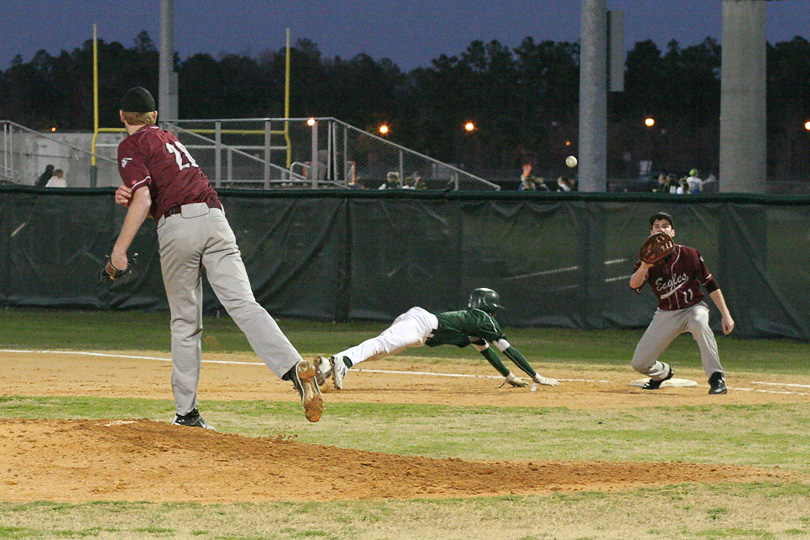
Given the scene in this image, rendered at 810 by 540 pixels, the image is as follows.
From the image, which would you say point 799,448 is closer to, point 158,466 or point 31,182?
point 158,466

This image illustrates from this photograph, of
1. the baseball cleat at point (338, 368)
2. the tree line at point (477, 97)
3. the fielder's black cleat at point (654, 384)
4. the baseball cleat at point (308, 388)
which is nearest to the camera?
the baseball cleat at point (308, 388)

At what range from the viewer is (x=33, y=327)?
16094 millimetres

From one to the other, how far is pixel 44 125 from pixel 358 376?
84.5 metres

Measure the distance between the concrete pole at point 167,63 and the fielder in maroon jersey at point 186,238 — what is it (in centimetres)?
1448

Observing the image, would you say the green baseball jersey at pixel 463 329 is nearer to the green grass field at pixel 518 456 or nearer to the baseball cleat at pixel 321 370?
the green grass field at pixel 518 456

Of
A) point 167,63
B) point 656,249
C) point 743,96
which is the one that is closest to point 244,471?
point 656,249

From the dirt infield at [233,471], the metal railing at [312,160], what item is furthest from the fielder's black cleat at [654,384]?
the metal railing at [312,160]

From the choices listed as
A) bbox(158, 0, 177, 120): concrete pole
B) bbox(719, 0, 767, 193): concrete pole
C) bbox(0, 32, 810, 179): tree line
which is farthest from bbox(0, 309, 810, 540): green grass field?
bbox(0, 32, 810, 179): tree line

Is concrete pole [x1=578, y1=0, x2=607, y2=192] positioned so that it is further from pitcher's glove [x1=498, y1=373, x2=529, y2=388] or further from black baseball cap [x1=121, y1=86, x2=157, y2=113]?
black baseball cap [x1=121, y1=86, x2=157, y2=113]

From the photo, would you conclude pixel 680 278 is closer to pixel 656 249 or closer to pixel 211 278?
pixel 656 249

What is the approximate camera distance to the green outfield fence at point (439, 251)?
14766 mm

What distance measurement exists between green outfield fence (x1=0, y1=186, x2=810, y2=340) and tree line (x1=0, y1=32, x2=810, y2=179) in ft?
212

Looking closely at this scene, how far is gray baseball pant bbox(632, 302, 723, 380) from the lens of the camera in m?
9.94

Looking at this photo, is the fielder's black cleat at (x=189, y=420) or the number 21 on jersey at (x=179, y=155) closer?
the number 21 on jersey at (x=179, y=155)
